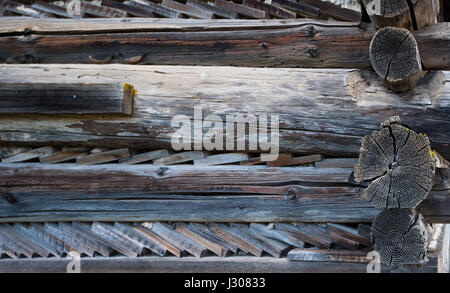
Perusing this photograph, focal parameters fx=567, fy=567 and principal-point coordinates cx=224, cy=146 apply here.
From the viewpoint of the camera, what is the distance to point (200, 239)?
3441 mm

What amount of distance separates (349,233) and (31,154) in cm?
210

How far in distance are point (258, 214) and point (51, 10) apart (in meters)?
2.05

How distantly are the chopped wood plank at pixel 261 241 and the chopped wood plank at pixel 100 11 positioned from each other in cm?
161

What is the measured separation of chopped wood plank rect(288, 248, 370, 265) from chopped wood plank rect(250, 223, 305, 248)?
0.05 meters

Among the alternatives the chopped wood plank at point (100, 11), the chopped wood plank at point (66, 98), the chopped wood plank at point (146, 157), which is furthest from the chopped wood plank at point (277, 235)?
the chopped wood plank at point (100, 11)

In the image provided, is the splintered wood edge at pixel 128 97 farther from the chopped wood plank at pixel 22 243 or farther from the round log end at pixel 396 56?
the round log end at pixel 396 56

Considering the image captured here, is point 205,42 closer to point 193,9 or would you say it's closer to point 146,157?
point 193,9

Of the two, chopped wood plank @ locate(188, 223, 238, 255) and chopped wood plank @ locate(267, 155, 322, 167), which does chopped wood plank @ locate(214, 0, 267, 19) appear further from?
chopped wood plank @ locate(188, 223, 238, 255)

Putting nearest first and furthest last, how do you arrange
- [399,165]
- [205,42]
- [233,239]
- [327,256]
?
1. [399,165]
2. [327,256]
3. [233,239]
4. [205,42]

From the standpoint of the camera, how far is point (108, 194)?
3582 mm

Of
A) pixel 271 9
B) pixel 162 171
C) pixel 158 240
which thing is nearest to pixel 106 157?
pixel 162 171

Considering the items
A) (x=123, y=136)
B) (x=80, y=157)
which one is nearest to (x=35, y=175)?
(x=80, y=157)

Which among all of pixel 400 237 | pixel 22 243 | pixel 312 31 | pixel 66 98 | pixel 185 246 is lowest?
pixel 22 243

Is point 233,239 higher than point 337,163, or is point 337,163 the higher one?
point 337,163
